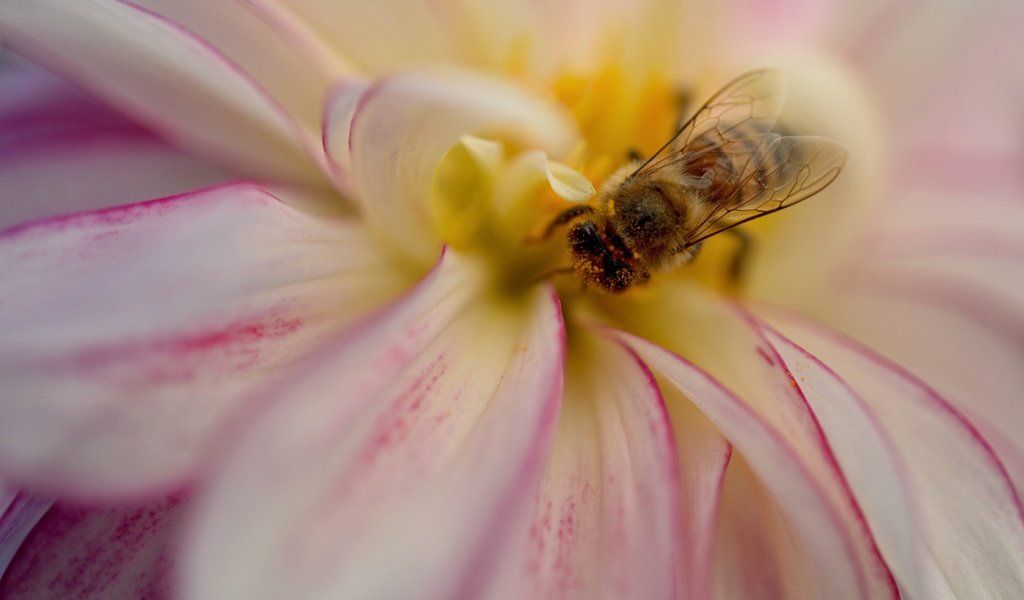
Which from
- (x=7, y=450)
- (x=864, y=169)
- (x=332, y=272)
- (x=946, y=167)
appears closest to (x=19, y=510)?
(x=7, y=450)

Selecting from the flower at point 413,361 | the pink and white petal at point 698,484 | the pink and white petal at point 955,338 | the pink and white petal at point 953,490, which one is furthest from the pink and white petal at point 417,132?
the pink and white petal at point 955,338

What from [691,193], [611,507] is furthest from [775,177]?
[611,507]

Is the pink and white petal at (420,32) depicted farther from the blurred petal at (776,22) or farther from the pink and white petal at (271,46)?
the blurred petal at (776,22)

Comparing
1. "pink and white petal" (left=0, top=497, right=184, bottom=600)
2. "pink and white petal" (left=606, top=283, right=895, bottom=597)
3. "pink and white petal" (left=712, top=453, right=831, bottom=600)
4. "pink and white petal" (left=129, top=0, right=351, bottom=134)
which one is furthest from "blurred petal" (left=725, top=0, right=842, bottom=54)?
"pink and white petal" (left=0, top=497, right=184, bottom=600)

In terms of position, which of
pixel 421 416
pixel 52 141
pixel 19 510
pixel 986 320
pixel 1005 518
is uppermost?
pixel 52 141

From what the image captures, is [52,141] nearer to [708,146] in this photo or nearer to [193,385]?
[193,385]

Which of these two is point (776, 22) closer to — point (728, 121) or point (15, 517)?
point (728, 121)
